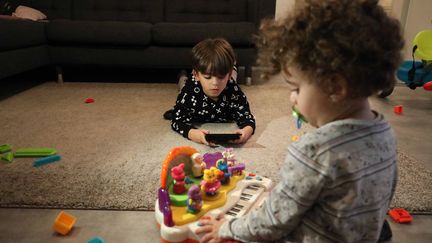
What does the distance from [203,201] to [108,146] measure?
662mm

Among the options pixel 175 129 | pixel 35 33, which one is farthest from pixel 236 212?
pixel 35 33

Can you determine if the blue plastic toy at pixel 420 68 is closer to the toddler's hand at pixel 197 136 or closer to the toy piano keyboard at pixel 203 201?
the toddler's hand at pixel 197 136

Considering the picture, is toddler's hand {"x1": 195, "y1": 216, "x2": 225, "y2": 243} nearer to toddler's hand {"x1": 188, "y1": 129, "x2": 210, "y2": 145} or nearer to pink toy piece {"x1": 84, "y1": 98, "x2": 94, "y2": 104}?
toddler's hand {"x1": 188, "y1": 129, "x2": 210, "y2": 145}

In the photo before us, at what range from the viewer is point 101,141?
1.43m

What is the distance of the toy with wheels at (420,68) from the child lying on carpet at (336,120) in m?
1.89

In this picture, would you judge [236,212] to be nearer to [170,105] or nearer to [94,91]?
[170,105]

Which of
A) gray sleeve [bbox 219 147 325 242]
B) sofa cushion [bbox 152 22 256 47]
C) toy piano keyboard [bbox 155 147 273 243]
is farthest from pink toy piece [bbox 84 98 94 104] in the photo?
gray sleeve [bbox 219 147 325 242]

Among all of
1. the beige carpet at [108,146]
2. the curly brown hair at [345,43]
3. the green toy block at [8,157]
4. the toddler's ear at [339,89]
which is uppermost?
the curly brown hair at [345,43]

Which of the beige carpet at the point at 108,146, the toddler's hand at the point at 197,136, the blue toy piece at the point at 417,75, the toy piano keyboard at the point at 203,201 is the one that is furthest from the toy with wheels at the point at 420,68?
the toy piano keyboard at the point at 203,201

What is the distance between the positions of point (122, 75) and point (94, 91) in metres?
0.63

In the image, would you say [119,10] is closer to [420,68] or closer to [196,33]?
[196,33]

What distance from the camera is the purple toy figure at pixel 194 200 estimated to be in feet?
2.57

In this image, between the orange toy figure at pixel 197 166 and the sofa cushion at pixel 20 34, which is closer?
the orange toy figure at pixel 197 166

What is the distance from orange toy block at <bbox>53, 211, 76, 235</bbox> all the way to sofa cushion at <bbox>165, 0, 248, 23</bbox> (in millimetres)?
2286
